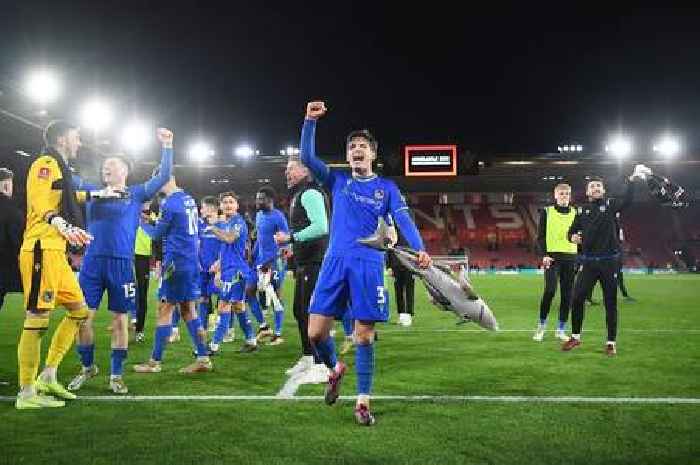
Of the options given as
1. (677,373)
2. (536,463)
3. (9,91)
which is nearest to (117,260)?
(536,463)

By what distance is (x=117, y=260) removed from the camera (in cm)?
623

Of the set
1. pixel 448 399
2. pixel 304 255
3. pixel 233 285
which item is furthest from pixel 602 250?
pixel 233 285

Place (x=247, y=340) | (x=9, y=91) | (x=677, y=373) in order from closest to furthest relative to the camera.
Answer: (x=677, y=373) → (x=247, y=340) → (x=9, y=91)

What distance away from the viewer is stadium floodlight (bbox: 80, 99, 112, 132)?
1174 inches

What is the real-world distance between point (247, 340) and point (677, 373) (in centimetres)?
539

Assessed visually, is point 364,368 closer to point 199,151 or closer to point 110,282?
point 110,282

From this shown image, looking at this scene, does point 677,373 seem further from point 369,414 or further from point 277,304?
point 277,304

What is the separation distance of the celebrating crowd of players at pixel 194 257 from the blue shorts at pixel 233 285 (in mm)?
15

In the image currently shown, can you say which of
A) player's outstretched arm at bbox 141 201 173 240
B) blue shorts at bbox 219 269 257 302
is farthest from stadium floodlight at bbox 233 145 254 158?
player's outstretched arm at bbox 141 201 173 240

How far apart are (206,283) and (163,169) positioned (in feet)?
13.6

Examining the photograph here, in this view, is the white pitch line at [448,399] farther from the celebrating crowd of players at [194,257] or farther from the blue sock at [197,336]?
the blue sock at [197,336]

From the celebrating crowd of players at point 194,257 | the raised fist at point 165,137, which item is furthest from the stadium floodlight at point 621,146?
the raised fist at point 165,137

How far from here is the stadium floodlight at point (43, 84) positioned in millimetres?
25562

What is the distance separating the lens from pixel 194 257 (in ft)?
24.6
